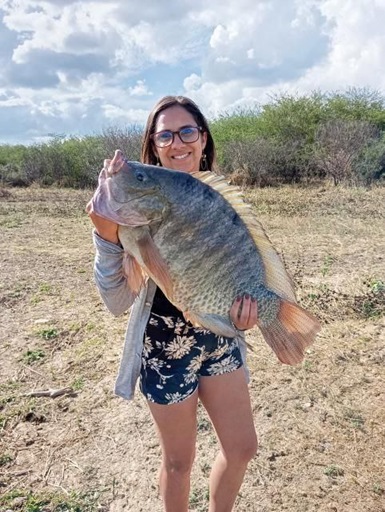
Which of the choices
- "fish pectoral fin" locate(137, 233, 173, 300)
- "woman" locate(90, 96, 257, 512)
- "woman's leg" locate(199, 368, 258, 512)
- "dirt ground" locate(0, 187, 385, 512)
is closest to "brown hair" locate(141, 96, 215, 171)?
"woman" locate(90, 96, 257, 512)

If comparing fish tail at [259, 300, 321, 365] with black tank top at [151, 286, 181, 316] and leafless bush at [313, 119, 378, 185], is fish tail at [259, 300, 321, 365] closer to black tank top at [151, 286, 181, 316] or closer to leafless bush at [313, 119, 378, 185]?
black tank top at [151, 286, 181, 316]

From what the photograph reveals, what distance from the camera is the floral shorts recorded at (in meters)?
2.26

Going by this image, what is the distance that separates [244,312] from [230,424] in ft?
1.77

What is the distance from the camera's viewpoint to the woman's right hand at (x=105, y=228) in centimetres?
198

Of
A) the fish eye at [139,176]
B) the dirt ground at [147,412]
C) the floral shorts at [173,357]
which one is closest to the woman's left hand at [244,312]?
the floral shorts at [173,357]

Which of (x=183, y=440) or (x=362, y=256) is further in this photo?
(x=362, y=256)

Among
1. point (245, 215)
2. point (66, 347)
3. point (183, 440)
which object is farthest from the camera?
point (66, 347)

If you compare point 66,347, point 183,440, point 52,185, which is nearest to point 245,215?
point 183,440

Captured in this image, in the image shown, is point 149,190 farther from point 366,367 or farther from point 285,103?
point 285,103

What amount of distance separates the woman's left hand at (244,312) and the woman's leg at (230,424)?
360 mm

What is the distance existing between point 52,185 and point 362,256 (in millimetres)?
21901

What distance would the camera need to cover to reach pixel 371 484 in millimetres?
3121

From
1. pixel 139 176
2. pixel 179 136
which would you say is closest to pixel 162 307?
pixel 139 176

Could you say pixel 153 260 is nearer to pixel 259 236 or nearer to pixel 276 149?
pixel 259 236
